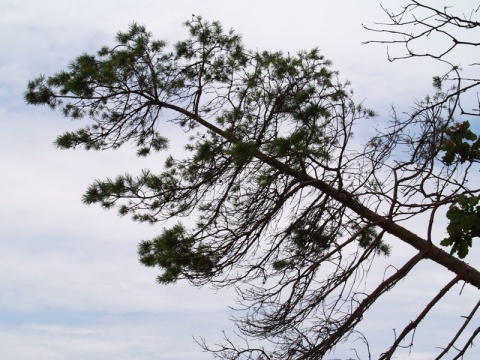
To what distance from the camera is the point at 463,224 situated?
4805 mm

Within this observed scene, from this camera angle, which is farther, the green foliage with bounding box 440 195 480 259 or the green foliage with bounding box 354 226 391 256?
the green foliage with bounding box 354 226 391 256

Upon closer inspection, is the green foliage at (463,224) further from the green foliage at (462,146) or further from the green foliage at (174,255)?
the green foliage at (174,255)

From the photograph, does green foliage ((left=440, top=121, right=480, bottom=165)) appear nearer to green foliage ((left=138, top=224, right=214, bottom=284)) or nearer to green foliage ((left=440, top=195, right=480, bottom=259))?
green foliage ((left=440, top=195, right=480, bottom=259))

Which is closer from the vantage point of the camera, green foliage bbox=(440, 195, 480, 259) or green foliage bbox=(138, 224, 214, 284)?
green foliage bbox=(440, 195, 480, 259)

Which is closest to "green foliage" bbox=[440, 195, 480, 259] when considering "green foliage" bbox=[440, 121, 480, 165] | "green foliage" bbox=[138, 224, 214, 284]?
"green foliage" bbox=[440, 121, 480, 165]

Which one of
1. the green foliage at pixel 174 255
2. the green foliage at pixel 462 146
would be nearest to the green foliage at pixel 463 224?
the green foliage at pixel 462 146

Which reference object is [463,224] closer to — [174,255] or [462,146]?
[462,146]

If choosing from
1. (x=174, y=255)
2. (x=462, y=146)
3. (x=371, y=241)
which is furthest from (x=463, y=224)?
(x=174, y=255)

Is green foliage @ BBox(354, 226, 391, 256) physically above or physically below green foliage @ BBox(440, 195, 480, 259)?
above

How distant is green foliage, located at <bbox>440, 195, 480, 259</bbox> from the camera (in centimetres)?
475

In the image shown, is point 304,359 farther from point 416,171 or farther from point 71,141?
point 71,141

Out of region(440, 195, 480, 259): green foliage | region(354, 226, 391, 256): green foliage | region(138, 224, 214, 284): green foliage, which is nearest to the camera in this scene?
region(440, 195, 480, 259): green foliage

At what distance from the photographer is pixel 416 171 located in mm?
5840

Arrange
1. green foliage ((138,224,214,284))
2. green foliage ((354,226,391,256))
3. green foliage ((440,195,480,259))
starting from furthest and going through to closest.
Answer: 1. green foliage ((354,226,391,256))
2. green foliage ((138,224,214,284))
3. green foliage ((440,195,480,259))
